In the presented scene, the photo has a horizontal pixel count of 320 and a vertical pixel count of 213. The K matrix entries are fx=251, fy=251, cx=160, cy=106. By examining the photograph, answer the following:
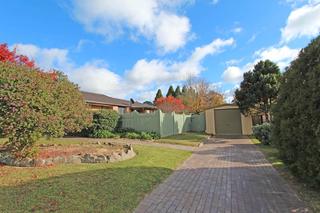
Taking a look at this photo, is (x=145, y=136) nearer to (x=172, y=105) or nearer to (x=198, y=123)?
(x=198, y=123)

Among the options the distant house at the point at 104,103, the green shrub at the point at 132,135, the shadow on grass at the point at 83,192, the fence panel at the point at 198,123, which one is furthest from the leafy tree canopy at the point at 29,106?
the fence panel at the point at 198,123

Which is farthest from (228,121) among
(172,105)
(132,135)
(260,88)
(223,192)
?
(223,192)

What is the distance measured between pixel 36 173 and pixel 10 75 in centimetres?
301

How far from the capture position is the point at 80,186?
5.81m

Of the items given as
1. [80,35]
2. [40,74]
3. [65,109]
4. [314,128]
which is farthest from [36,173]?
[80,35]

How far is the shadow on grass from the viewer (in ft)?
14.9

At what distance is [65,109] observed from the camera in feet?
30.3

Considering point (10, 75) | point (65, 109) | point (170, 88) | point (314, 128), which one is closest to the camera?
point (314, 128)

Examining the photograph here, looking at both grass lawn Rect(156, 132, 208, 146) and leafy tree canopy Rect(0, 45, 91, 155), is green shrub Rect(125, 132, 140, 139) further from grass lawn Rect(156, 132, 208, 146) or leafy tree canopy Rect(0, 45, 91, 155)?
leafy tree canopy Rect(0, 45, 91, 155)

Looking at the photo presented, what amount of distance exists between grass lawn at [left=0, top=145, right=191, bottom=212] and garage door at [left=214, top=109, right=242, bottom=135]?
59.0 feet

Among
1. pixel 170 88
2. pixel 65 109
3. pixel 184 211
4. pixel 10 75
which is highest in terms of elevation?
pixel 170 88

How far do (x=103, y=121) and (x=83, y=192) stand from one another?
12.7 meters

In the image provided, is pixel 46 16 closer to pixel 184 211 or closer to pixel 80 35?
pixel 80 35

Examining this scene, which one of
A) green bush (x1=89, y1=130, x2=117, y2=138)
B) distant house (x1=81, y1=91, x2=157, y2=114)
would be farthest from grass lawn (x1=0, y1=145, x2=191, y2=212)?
distant house (x1=81, y1=91, x2=157, y2=114)
